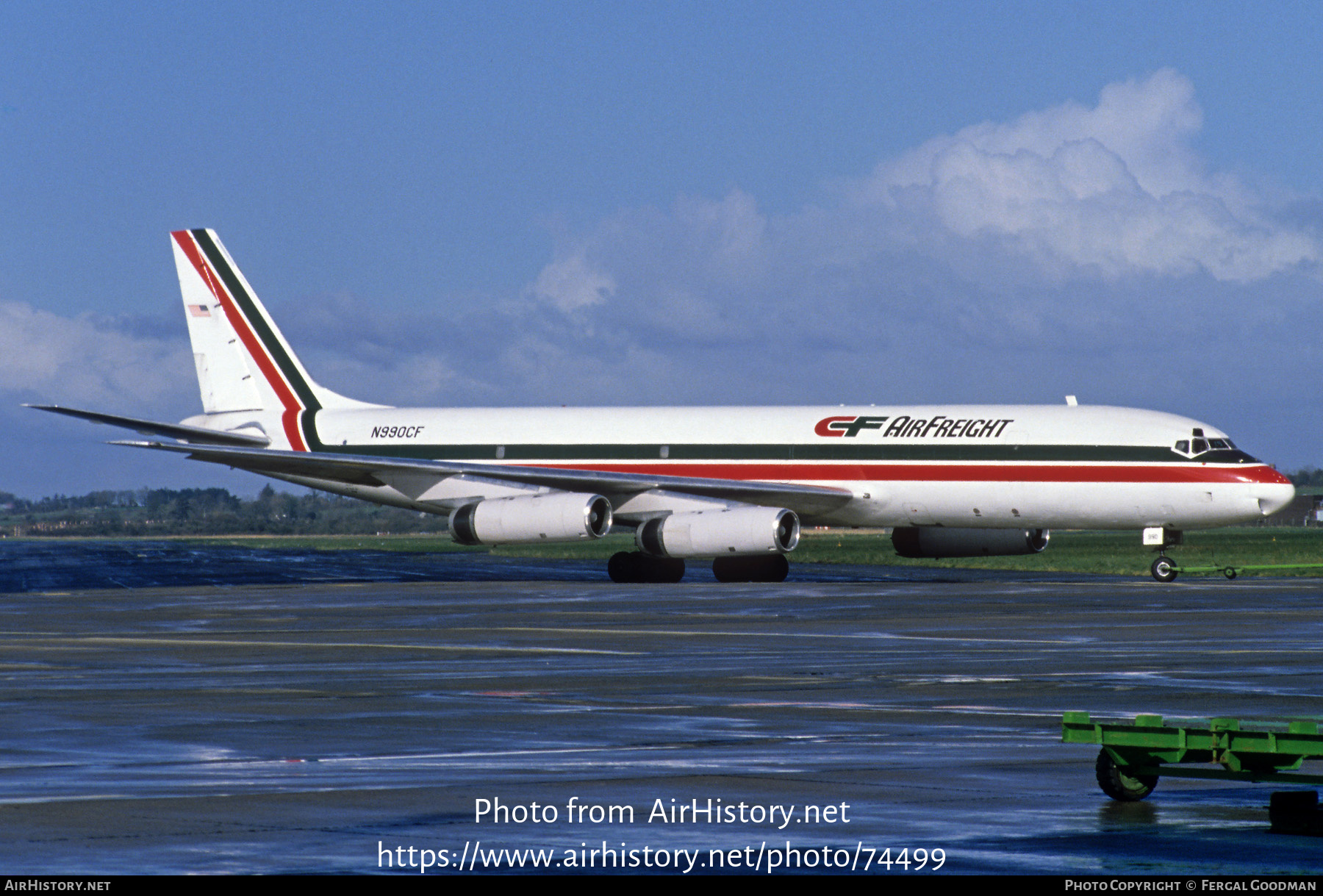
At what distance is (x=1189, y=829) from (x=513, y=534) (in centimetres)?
3434

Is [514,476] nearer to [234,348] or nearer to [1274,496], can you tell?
[234,348]

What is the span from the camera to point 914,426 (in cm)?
4372

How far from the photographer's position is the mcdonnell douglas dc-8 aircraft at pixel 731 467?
4119 centimetres

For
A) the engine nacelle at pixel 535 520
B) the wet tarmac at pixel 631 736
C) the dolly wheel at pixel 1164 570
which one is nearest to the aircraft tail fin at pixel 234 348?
the engine nacelle at pixel 535 520

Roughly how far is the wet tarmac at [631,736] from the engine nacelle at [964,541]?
1253 centimetres

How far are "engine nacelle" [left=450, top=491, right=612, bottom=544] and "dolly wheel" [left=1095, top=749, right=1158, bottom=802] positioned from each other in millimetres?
31968

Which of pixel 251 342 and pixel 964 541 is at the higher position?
pixel 251 342

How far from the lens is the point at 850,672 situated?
21.2 m

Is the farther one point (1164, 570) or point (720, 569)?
point (720, 569)

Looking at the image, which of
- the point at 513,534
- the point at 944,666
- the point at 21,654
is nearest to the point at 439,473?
the point at 513,534

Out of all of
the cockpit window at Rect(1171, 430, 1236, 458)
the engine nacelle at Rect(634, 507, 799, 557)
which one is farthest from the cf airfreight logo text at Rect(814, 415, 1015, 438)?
the cockpit window at Rect(1171, 430, 1236, 458)

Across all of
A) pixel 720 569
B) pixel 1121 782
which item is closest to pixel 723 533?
pixel 720 569

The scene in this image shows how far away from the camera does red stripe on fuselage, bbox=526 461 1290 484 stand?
4062cm

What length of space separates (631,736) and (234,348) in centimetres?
4098
